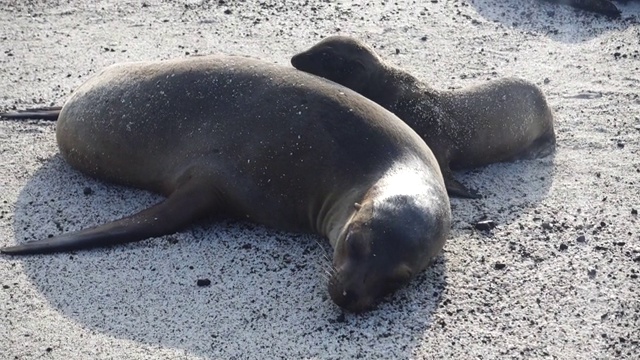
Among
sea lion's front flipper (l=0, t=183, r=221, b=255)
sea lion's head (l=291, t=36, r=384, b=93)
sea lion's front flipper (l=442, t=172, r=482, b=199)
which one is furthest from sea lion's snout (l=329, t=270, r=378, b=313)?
sea lion's head (l=291, t=36, r=384, b=93)

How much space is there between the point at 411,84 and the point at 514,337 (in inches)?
97.4

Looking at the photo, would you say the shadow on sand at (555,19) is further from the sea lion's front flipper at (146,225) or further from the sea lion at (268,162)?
the sea lion's front flipper at (146,225)

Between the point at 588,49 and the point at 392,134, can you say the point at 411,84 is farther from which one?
the point at 588,49

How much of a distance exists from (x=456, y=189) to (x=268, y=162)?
1261 mm

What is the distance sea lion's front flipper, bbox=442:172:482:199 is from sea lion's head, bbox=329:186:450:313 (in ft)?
3.59

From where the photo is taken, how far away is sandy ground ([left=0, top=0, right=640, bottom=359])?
14.3ft

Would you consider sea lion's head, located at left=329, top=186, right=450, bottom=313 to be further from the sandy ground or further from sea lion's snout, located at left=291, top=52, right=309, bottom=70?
sea lion's snout, located at left=291, top=52, right=309, bottom=70

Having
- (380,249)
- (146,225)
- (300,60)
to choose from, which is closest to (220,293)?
(146,225)

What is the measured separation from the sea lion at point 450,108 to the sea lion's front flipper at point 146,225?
150 centimetres

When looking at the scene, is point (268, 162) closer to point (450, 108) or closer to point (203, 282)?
point (203, 282)

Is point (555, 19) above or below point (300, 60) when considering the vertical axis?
below

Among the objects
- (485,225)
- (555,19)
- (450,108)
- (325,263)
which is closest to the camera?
(325,263)

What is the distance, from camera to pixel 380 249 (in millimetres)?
4496

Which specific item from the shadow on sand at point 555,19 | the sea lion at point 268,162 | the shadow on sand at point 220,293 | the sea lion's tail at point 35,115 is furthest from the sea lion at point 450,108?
the shadow on sand at point 555,19
